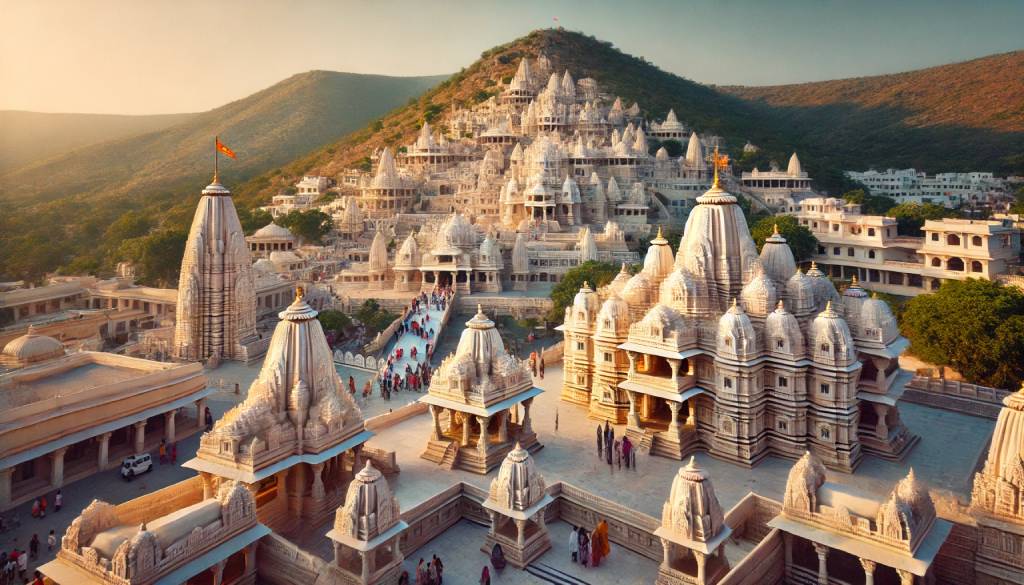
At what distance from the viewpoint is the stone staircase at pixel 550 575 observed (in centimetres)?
1432

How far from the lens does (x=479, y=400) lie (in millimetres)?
18344

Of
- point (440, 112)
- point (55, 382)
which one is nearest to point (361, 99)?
point (440, 112)

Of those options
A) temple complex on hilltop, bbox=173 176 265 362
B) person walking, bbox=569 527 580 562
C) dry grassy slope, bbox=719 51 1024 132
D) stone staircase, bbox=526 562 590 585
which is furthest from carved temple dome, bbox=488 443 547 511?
dry grassy slope, bbox=719 51 1024 132

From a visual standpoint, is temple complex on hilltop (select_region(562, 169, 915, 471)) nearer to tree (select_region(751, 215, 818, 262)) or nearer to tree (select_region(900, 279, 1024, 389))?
tree (select_region(900, 279, 1024, 389))

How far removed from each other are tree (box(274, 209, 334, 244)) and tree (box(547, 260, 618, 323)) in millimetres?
24958

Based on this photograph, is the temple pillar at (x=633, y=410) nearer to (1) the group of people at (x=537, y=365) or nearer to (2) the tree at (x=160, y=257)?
(1) the group of people at (x=537, y=365)

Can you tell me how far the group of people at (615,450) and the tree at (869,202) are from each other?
4537 centimetres

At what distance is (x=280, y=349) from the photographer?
1648 centimetres

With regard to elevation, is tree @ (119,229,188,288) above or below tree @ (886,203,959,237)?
below

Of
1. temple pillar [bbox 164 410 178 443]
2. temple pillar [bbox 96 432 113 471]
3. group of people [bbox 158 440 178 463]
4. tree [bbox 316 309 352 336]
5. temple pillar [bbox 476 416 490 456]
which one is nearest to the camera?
temple pillar [bbox 476 416 490 456]

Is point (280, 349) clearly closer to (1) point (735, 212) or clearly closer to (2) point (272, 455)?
(2) point (272, 455)

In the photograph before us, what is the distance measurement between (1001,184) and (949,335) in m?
56.6

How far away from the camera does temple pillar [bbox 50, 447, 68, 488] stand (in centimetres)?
1858

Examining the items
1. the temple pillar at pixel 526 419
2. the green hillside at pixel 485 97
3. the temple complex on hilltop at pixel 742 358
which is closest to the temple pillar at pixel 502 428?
the temple pillar at pixel 526 419
